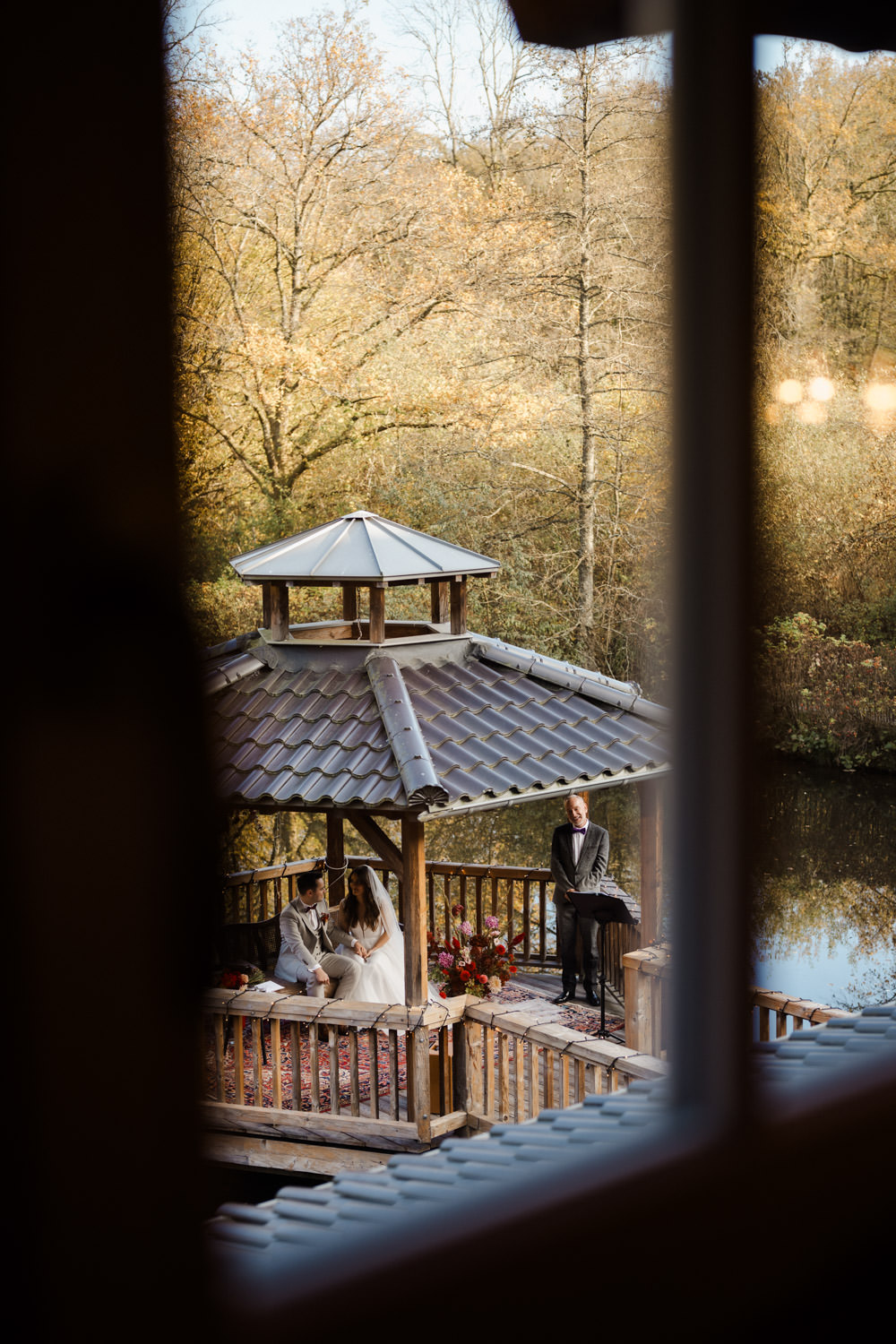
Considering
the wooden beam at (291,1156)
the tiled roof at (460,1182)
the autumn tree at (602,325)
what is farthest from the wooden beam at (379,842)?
the autumn tree at (602,325)

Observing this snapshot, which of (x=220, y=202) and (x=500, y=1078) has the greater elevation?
(x=220, y=202)

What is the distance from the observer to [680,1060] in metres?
0.83

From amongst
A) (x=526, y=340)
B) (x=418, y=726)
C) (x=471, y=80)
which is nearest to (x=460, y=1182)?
(x=418, y=726)

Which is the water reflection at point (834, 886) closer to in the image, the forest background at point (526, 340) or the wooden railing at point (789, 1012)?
the forest background at point (526, 340)

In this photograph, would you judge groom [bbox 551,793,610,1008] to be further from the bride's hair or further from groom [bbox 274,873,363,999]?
groom [bbox 274,873,363,999]

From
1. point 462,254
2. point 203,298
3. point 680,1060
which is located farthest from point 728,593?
point 462,254

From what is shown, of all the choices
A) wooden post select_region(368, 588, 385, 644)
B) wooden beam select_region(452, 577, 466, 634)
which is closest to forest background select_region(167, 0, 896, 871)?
wooden beam select_region(452, 577, 466, 634)

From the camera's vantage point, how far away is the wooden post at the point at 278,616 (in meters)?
8.04

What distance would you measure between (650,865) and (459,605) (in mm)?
2189

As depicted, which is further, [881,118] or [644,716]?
[881,118]

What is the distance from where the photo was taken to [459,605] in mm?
8328

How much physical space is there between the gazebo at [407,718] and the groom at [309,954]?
574 mm

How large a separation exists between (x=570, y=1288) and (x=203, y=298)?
57.4ft

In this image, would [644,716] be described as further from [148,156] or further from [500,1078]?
[148,156]
